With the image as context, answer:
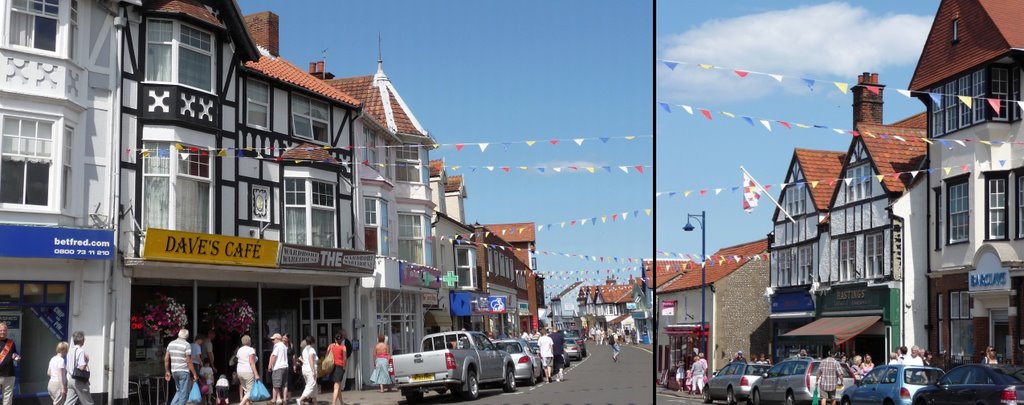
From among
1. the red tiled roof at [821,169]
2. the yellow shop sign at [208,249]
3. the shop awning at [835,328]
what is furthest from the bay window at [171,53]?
the red tiled roof at [821,169]

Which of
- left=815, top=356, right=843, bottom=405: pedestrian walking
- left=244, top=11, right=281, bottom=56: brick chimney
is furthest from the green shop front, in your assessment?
left=244, top=11, right=281, bottom=56: brick chimney

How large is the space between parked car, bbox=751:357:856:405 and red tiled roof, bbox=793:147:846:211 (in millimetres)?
18461

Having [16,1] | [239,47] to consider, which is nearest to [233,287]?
[239,47]

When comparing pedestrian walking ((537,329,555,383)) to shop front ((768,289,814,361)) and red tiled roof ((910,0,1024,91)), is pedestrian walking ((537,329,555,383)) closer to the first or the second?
red tiled roof ((910,0,1024,91))

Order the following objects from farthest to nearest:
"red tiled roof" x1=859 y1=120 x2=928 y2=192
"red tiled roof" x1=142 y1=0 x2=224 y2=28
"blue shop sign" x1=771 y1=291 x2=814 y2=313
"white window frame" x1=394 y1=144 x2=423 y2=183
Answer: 1. "blue shop sign" x1=771 y1=291 x2=814 y2=313
2. "red tiled roof" x1=859 y1=120 x2=928 y2=192
3. "white window frame" x1=394 y1=144 x2=423 y2=183
4. "red tiled roof" x1=142 y1=0 x2=224 y2=28

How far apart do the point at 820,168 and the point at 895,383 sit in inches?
1025

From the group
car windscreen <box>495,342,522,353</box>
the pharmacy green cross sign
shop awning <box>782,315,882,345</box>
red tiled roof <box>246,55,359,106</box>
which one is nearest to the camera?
red tiled roof <box>246,55,359,106</box>

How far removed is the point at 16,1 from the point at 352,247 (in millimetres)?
12040

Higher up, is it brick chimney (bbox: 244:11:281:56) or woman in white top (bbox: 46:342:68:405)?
brick chimney (bbox: 244:11:281:56)

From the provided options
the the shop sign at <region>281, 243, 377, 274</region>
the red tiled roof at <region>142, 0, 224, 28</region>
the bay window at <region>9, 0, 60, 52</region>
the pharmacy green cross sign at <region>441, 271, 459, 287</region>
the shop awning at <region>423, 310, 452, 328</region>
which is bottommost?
the shop awning at <region>423, 310, 452, 328</region>

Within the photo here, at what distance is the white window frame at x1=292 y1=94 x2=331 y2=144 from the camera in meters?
29.2

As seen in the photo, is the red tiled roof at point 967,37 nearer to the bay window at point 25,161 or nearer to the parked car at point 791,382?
the parked car at point 791,382

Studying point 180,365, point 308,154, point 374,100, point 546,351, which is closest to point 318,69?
point 374,100

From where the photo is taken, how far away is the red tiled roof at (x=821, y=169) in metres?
47.4
